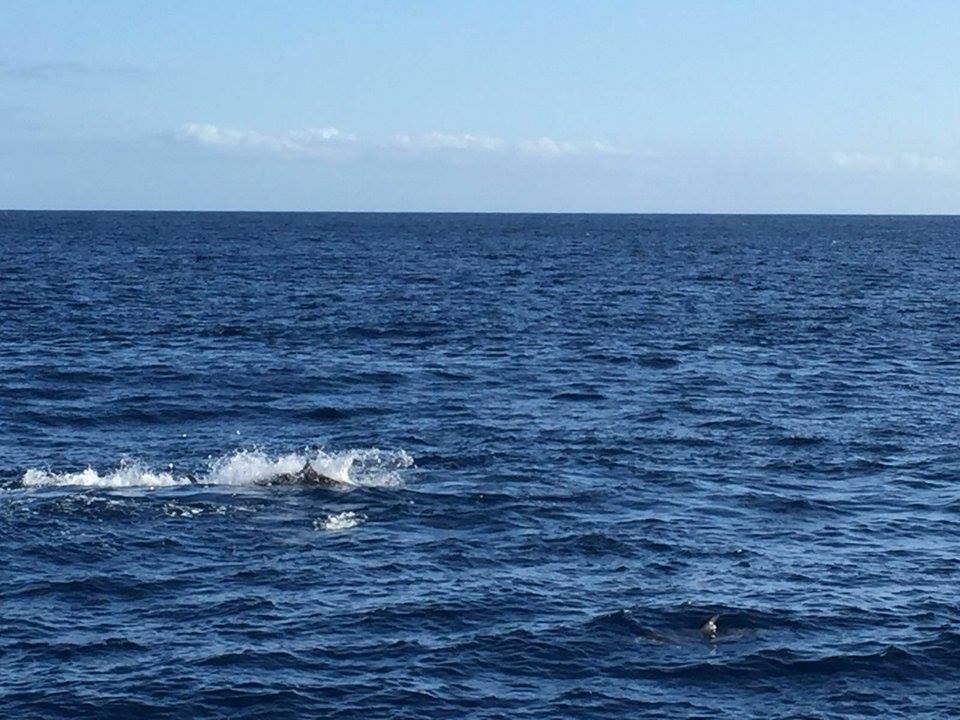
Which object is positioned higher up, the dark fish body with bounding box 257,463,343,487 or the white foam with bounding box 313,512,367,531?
the dark fish body with bounding box 257,463,343,487

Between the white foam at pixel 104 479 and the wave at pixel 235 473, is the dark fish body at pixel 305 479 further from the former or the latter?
the white foam at pixel 104 479

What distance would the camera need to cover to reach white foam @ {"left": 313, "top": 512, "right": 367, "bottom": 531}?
39.2 meters

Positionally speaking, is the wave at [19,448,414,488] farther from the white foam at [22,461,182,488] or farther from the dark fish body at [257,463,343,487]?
the dark fish body at [257,463,343,487]

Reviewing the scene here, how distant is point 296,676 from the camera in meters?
28.5

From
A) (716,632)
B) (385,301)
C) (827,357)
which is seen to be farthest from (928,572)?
(385,301)

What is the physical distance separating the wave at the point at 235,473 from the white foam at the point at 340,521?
3.50m

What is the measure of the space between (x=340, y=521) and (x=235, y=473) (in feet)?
20.3

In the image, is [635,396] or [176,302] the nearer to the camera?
[635,396]

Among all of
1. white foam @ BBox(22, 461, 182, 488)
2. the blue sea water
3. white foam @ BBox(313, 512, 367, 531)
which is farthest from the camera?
white foam @ BBox(22, 461, 182, 488)

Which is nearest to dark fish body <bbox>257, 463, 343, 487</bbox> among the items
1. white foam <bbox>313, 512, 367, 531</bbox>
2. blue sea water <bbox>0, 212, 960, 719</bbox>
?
blue sea water <bbox>0, 212, 960, 719</bbox>

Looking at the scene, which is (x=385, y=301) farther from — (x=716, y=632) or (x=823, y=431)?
(x=716, y=632)

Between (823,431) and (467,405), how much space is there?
1487cm

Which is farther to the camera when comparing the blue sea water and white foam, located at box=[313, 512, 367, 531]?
white foam, located at box=[313, 512, 367, 531]

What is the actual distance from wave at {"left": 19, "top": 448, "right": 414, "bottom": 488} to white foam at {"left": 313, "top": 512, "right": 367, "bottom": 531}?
350 centimetres
